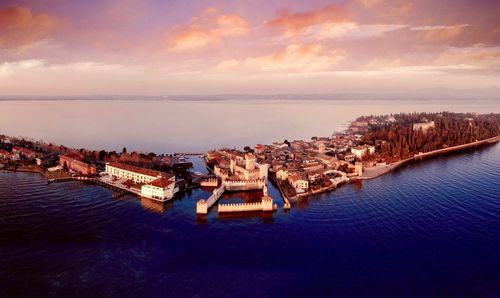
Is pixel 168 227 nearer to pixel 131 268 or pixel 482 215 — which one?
pixel 131 268

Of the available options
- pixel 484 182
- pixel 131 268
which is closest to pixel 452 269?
pixel 131 268

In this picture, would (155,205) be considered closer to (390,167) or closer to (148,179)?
(148,179)

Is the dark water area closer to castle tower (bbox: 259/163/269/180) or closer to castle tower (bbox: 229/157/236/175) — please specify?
castle tower (bbox: 259/163/269/180)

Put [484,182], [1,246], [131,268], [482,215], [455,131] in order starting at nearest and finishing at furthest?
[131,268], [1,246], [482,215], [484,182], [455,131]

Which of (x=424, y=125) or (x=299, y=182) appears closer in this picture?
(x=299, y=182)

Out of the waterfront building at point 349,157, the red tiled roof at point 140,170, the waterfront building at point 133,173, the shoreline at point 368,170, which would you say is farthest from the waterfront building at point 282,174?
the waterfront building at point 349,157

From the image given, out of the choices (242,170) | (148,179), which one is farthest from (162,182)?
(242,170)
